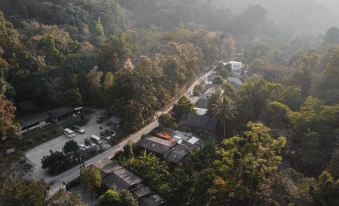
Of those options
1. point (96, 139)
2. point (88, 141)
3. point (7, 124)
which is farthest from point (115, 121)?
point (7, 124)

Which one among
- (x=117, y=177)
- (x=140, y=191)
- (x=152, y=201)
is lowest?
(x=152, y=201)

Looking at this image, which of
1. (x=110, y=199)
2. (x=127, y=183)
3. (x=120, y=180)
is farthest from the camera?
(x=120, y=180)

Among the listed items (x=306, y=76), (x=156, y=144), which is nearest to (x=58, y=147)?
(x=156, y=144)

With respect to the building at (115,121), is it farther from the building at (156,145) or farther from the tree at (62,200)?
the tree at (62,200)

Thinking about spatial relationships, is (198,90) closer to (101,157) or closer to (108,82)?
(108,82)

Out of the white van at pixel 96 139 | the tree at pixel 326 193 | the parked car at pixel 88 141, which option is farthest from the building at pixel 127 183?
the tree at pixel 326 193

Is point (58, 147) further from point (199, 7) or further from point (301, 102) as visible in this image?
point (199, 7)

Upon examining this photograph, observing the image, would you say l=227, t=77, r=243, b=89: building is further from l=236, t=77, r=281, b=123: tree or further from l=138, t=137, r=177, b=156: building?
l=138, t=137, r=177, b=156: building
